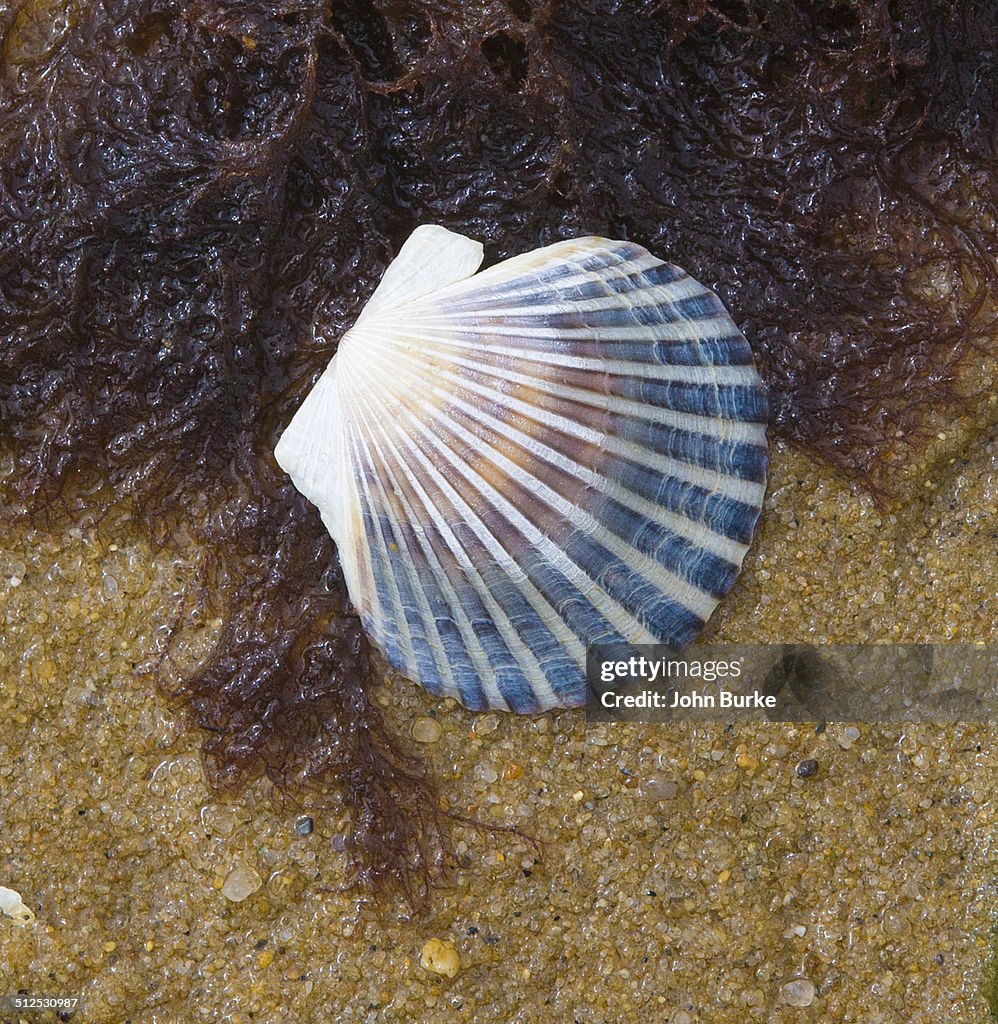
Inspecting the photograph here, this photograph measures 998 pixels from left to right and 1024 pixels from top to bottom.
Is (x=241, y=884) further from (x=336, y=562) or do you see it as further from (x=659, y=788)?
(x=659, y=788)

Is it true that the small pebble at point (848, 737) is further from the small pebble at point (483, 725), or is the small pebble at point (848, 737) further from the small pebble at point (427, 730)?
the small pebble at point (427, 730)

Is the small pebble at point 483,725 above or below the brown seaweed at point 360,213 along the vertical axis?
below

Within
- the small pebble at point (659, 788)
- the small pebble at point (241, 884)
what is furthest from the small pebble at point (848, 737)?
the small pebble at point (241, 884)
